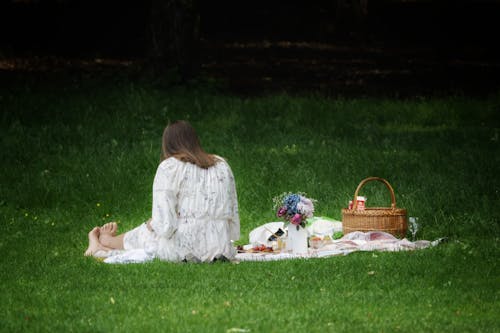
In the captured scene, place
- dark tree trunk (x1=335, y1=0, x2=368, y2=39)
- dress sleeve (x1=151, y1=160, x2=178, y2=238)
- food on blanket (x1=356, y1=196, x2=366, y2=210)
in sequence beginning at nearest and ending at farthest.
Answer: dress sleeve (x1=151, y1=160, x2=178, y2=238)
food on blanket (x1=356, y1=196, x2=366, y2=210)
dark tree trunk (x1=335, y1=0, x2=368, y2=39)

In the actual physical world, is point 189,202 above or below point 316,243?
above

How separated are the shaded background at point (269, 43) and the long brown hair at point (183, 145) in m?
9.59

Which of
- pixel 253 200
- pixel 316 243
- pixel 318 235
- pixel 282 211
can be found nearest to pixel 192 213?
pixel 282 211

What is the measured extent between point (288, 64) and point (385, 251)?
1328cm

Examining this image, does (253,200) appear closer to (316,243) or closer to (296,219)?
(316,243)

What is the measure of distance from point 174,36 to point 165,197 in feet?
32.8

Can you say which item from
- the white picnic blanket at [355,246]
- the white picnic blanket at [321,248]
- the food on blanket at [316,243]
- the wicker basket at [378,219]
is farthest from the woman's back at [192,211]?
the wicker basket at [378,219]

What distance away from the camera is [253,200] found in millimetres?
12336

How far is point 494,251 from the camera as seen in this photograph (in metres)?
9.34

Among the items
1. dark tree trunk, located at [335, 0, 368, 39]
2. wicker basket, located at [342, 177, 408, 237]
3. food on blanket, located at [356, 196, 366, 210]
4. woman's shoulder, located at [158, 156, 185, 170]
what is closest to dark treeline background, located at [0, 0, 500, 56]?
dark tree trunk, located at [335, 0, 368, 39]

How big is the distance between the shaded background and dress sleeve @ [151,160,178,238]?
32.0ft

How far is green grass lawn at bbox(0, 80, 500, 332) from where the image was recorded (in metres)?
6.98

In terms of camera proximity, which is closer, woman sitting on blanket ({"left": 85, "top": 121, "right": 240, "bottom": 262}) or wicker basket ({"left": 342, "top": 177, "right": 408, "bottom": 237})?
woman sitting on blanket ({"left": 85, "top": 121, "right": 240, "bottom": 262})

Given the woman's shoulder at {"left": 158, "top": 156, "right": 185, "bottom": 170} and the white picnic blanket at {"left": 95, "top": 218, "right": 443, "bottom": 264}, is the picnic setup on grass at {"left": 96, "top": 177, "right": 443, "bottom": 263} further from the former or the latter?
the woman's shoulder at {"left": 158, "top": 156, "right": 185, "bottom": 170}
